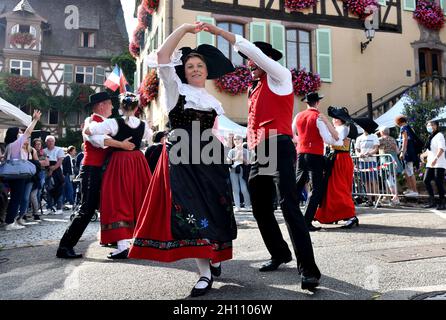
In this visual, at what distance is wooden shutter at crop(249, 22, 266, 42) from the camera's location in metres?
15.5

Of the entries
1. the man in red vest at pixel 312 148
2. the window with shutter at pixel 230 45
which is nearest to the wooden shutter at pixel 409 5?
the window with shutter at pixel 230 45

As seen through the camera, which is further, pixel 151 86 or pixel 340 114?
pixel 151 86

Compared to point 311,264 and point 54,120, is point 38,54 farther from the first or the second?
point 311,264

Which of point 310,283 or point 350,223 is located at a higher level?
point 350,223

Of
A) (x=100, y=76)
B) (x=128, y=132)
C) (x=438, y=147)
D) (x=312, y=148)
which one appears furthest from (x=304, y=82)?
(x=100, y=76)

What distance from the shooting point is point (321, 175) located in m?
5.57

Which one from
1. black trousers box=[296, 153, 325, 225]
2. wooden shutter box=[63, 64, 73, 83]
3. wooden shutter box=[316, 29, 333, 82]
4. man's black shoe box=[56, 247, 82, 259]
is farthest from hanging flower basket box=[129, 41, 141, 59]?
man's black shoe box=[56, 247, 82, 259]

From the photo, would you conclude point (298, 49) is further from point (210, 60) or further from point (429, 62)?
point (210, 60)

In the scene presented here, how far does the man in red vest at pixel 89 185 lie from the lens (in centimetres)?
452

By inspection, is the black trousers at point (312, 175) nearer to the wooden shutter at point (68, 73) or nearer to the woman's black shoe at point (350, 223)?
the woman's black shoe at point (350, 223)

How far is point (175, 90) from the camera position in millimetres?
3141

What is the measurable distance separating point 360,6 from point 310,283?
1656 centimetres

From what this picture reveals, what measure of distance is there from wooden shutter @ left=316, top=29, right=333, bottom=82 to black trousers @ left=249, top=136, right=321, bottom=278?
13683mm

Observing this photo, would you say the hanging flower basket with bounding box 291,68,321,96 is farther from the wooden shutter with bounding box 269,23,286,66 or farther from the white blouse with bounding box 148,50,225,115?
the white blouse with bounding box 148,50,225,115
